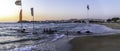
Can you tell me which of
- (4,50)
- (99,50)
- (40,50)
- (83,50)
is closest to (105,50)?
(99,50)

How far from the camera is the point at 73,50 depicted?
15.1 meters

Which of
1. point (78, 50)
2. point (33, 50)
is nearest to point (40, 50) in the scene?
point (33, 50)

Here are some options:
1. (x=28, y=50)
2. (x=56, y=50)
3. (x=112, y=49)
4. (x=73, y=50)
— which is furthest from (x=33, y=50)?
(x=112, y=49)

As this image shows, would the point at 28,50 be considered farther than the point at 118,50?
Yes

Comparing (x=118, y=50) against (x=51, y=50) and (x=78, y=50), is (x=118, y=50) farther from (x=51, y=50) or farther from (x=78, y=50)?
(x=51, y=50)

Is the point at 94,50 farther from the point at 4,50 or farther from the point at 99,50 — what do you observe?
the point at 4,50

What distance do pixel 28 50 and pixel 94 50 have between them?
183 inches

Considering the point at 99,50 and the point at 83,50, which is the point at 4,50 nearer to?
the point at 83,50

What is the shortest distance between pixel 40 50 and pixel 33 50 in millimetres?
471

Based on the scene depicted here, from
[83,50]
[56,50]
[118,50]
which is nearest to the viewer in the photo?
[118,50]

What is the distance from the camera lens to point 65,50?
1556 centimetres

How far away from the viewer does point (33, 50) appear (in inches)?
627

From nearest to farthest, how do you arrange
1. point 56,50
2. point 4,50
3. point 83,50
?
point 83,50 → point 56,50 → point 4,50

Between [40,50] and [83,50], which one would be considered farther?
[40,50]
